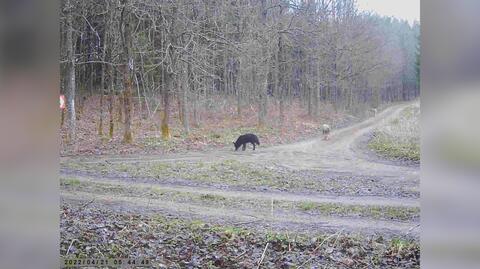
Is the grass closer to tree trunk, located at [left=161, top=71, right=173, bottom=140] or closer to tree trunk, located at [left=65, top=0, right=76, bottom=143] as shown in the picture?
tree trunk, located at [left=161, top=71, right=173, bottom=140]

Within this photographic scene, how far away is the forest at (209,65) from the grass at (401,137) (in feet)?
0.60

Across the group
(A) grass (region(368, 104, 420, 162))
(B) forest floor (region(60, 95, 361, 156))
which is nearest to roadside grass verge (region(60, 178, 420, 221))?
(B) forest floor (region(60, 95, 361, 156))

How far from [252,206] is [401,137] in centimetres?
106

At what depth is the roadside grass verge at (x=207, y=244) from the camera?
2.96 meters

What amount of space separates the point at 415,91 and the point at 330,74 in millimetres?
550

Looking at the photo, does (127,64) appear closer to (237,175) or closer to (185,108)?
(185,108)

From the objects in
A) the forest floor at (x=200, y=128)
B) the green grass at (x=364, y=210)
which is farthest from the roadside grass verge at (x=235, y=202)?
the forest floor at (x=200, y=128)

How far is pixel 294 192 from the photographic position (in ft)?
10.2

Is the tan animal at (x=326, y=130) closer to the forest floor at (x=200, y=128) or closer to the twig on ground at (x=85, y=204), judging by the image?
the forest floor at (x=200, y=128)

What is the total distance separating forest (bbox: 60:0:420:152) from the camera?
3109mm

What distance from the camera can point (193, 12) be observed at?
3.22m

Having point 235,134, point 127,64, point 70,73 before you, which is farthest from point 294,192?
point 70,73
